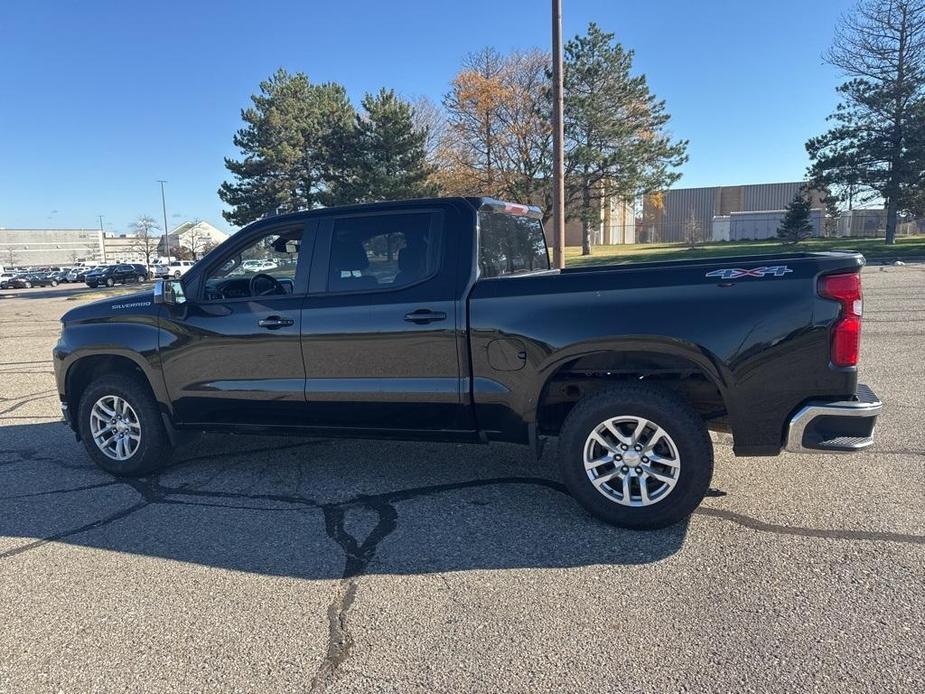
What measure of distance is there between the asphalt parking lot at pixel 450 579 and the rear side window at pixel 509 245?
4.94 ft

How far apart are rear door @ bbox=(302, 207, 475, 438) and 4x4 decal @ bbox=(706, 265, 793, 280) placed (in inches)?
60.1

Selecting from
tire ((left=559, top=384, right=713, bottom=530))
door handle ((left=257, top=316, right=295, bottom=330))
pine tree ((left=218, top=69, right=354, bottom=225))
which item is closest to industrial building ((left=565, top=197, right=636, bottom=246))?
pine tree ((left=218, top=69, right=354, bottom=225))

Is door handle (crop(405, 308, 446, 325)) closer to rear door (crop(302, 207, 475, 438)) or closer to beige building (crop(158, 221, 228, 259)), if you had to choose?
rear door (crop(302, 207, 475, 438))

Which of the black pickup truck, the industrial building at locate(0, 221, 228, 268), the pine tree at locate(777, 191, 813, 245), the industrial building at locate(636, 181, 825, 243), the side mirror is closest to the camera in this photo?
the black pickup truck

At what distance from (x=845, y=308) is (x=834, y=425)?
2.02 ft

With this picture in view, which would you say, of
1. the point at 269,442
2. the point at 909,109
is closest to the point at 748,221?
the point at 909,109

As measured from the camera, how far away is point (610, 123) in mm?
38312

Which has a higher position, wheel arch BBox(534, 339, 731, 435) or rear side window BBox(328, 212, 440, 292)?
rear side window BBox(328, 212, 440, 292)

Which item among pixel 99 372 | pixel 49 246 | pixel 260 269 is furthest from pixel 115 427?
pixel 49 246

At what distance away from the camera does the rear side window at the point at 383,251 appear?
4.23 meters

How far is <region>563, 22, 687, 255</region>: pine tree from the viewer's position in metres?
37.9

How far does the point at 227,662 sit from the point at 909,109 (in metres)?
47.1

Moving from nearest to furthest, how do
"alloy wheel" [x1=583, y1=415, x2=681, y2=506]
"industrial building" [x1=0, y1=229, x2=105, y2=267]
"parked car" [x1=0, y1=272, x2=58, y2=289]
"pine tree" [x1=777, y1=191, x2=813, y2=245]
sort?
"alloy wheel" [x1=583, y1=415, x2=681, y2=506] < "pine tree" [x1=777, y1=191, x2=813, y2=245] < "parked car" [x1=0, y1=272, x2=58, y2=289] < "industrial building" [x1=0, y1=229, x2=105, y2=267]

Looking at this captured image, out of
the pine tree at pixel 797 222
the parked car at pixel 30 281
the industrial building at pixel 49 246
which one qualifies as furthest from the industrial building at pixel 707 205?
the industrial building at pixel 49 246
